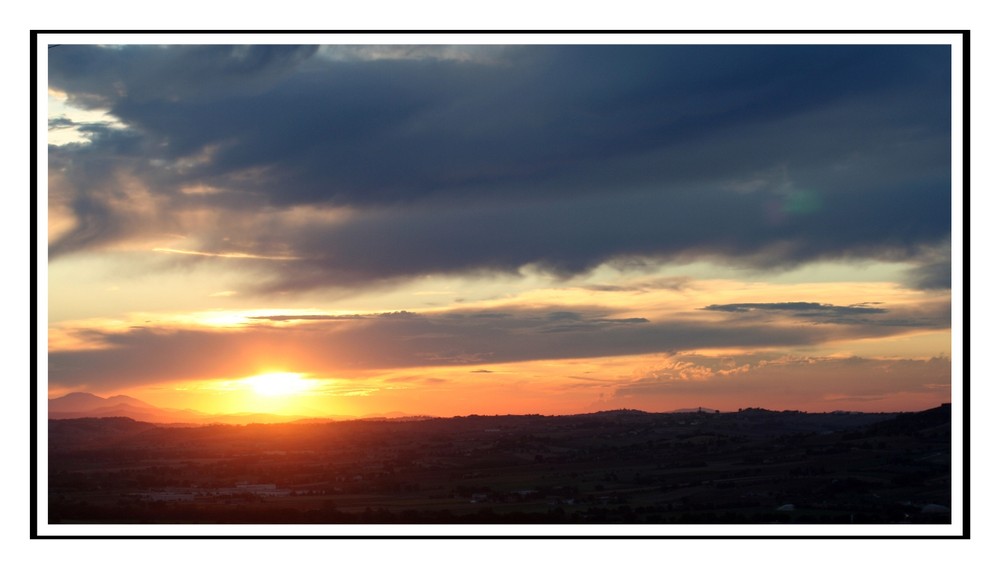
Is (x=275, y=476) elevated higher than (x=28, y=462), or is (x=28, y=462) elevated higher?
(x=28, y=462)

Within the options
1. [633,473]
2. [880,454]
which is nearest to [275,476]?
[633,473]

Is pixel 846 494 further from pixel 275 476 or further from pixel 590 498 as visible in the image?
pixel 275 476

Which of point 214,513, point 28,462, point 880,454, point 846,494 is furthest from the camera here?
point 880,454

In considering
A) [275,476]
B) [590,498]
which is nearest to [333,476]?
[275,476]

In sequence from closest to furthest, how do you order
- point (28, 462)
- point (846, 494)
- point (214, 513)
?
1. point (28, 462)
2. point (214, 513)
3. point (846, 494)

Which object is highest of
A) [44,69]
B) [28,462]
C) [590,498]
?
[44,69]
